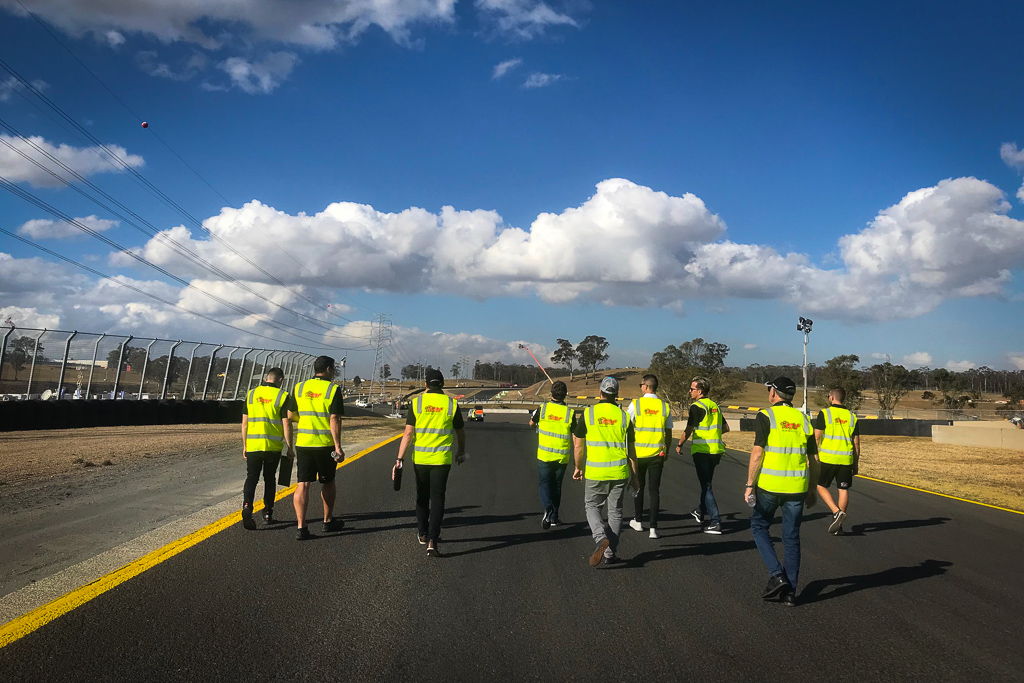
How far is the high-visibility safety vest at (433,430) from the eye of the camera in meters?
6.99

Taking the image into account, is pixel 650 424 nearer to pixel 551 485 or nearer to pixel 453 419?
pixel 551 485

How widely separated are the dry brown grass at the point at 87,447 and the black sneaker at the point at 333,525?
253 inches

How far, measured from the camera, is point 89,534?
24.3 ft

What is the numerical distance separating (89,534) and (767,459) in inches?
261

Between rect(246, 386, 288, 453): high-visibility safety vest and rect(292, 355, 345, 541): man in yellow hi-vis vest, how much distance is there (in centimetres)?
59

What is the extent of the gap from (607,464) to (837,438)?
142 inches

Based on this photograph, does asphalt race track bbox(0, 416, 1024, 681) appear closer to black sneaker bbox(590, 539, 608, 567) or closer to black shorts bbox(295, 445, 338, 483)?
black sneaker bbox(590, 539, 608, 567)

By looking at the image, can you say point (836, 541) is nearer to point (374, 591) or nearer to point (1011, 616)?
point (1011, 616)

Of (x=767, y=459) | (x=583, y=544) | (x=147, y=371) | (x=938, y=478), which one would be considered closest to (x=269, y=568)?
(x=583, y=544)

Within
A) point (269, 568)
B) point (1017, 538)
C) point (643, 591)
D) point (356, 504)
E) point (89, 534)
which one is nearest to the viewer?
point (643, 591)

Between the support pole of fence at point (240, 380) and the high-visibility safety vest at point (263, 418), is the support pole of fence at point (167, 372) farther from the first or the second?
the high-visibility safety vest at point (263, 418)

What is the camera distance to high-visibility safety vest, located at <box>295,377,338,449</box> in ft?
24.6

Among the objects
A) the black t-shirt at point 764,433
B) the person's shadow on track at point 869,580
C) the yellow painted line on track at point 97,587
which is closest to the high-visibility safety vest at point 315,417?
the yellow painted line on track at point 97,587

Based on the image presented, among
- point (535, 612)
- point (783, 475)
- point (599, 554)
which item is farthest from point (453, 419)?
point (783, 475)
